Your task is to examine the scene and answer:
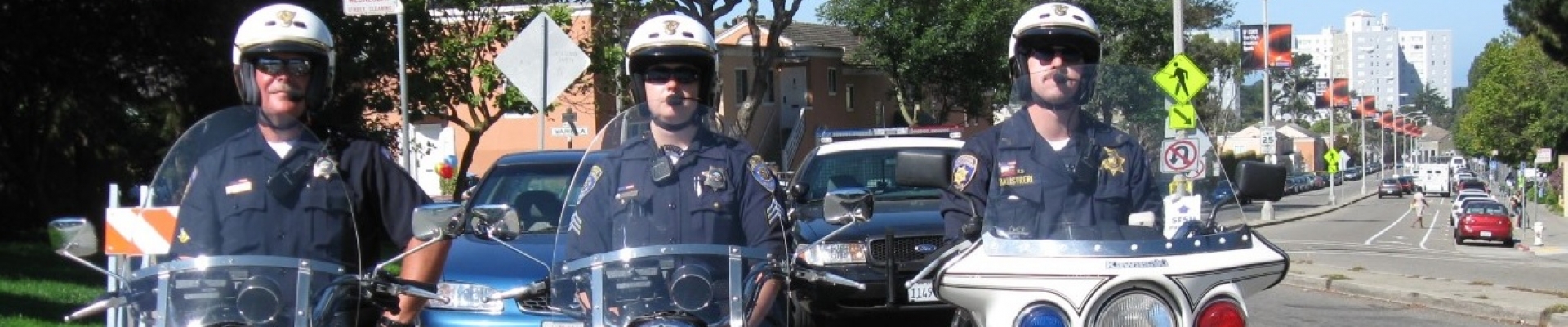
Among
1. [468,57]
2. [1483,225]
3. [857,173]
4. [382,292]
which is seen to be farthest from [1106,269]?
[1483,225]

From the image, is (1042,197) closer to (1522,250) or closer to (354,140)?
(354,140)

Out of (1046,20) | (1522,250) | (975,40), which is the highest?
(975,40)

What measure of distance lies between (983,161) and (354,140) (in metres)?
2.06

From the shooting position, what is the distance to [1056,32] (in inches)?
226

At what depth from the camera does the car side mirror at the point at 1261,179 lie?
5164 millimetres

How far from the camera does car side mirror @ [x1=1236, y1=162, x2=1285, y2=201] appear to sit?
16.9ft

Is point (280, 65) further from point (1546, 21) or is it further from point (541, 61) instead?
point (1546, 21)

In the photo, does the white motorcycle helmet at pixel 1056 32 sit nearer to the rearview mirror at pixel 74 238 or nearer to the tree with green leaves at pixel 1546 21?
the rearview mirror at pixel 74 238

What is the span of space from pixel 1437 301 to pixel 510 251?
9770 millimetres

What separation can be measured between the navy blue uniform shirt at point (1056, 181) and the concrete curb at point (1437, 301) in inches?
290

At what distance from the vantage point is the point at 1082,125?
546 cm

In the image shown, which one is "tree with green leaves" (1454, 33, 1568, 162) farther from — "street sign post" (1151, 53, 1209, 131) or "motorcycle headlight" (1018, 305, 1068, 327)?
"motorcycle headlight" (1018, 305, 1068, 327)

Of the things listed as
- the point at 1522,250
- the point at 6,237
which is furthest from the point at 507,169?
the point at 1522,250

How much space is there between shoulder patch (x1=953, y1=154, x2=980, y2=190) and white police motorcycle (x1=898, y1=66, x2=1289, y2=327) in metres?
0.39
